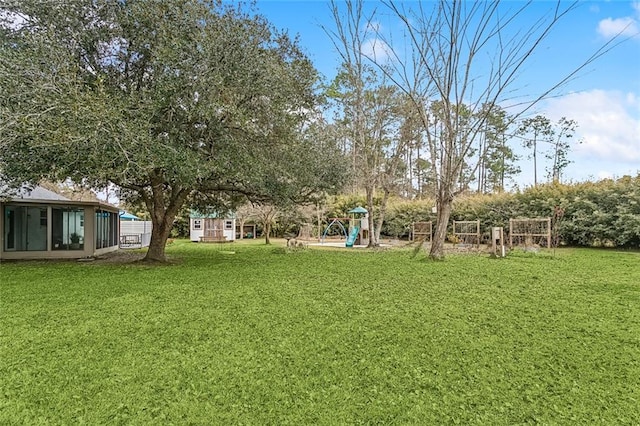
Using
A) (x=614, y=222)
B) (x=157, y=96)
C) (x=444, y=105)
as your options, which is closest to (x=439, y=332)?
(x=157, y=96)

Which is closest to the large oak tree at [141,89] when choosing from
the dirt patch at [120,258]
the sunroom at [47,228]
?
the dirt patch at [120,258]

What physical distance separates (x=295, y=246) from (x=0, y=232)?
31.2 feet

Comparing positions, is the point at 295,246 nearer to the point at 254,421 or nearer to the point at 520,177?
the point at 254,421

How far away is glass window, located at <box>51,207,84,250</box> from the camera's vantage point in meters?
12.2

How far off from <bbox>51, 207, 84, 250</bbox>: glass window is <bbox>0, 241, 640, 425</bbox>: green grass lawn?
6125mm

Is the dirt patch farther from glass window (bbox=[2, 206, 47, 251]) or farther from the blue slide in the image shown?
the blue slide

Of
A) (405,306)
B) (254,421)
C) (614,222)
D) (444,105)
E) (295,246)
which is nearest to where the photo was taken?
(254,421)

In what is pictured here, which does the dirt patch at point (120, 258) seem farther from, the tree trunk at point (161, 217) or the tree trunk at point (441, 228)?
the tree trunk at point (441, 228)

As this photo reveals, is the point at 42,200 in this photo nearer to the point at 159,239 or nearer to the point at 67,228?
the point at 67,228

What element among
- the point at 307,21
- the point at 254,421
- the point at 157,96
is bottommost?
the point at 254,421

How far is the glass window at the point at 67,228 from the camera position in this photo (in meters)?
12.2

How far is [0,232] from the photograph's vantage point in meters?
11.3

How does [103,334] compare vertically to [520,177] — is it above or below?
below

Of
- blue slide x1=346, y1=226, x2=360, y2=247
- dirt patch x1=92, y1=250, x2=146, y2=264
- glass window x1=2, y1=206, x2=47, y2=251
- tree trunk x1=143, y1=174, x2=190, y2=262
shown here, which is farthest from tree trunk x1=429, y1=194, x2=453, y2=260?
glass window x1=2, y1=206, x2=47, y2=251
